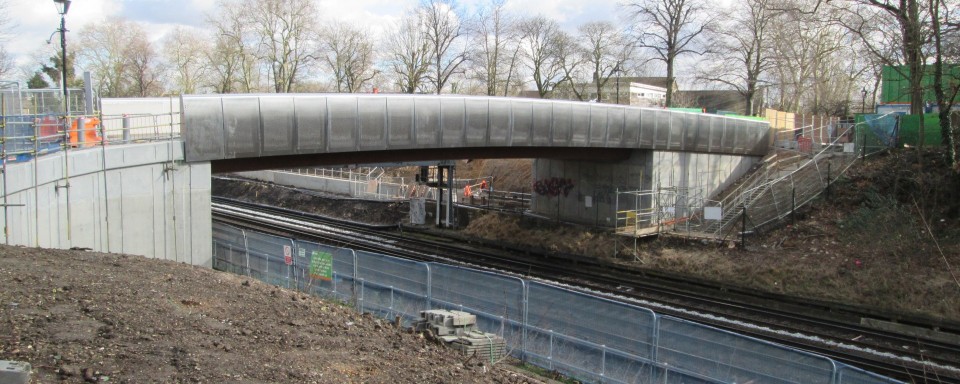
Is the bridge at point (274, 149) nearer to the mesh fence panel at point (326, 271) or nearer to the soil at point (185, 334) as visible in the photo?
the mesh fence panel at point (326, 271)

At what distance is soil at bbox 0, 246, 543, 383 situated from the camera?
7090 millimetres

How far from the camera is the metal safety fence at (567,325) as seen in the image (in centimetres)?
1112

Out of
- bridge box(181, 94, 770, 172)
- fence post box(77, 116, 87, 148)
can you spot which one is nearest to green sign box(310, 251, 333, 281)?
bridge box(181, 94, 770, 172)

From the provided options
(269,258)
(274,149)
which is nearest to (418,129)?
(274,149)

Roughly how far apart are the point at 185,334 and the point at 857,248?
2273 cm

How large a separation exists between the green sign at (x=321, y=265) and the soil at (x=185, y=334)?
5613 millimetres

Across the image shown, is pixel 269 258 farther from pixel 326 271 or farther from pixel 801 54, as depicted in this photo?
pixel 801 54

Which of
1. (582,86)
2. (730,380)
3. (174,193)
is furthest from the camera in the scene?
(582,86)

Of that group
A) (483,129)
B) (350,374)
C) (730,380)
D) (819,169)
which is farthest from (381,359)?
(819,169)

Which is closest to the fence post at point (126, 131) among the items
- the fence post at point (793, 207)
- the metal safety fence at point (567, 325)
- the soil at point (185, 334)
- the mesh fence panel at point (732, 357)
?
the metal safety fence at point (567, 325)

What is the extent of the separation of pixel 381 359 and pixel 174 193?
12189 mm

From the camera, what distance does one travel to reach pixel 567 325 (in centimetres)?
1347

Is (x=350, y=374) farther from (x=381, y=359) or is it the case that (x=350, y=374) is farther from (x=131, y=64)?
(x=131, y=64)

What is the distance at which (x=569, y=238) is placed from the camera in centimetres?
3153
